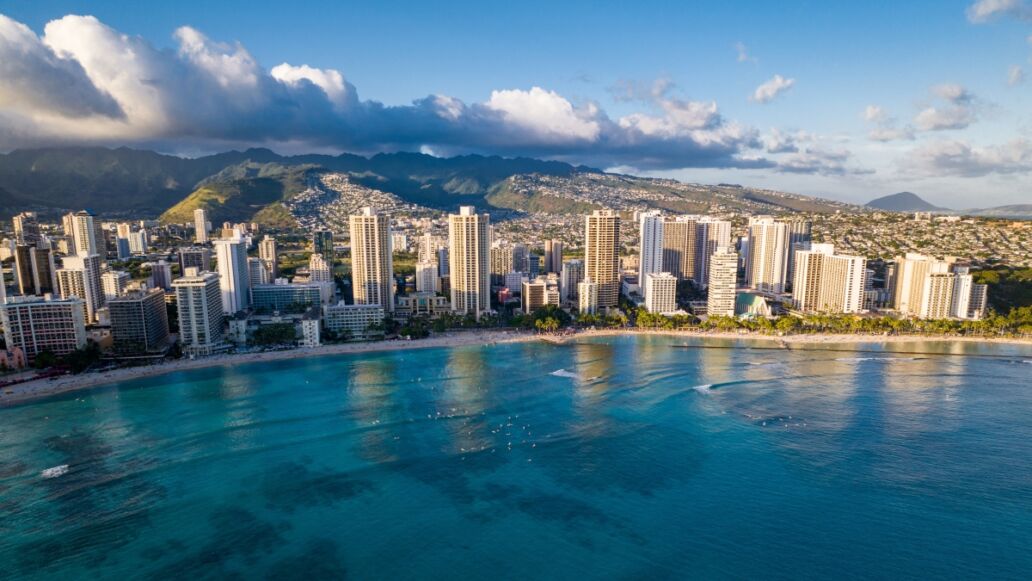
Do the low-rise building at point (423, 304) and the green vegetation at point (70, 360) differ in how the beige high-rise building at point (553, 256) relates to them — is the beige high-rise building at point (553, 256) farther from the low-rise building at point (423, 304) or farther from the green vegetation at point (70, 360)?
the green vegetation at point (70, 360)

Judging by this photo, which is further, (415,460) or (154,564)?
(415,460)

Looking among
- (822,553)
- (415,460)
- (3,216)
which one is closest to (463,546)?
(415,460)

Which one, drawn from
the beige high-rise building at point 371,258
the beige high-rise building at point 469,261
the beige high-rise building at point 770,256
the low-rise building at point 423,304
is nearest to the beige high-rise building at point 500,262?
the low-rise building at point 423,304

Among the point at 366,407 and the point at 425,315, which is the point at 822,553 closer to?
the point at 366,407

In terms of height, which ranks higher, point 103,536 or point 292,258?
point 292,258

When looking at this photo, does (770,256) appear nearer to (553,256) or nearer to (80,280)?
(553,256)

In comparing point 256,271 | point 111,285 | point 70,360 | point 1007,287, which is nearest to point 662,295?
point 1007,287
